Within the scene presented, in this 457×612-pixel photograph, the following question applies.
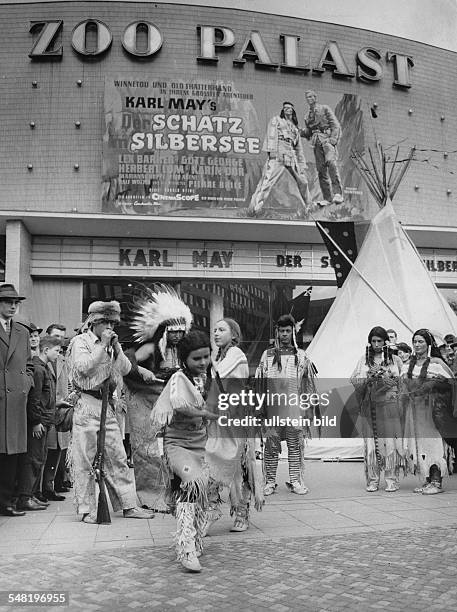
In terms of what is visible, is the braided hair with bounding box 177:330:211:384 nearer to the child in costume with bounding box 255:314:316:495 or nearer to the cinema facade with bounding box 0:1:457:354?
the child in costume with bounding box 255:314:316:495


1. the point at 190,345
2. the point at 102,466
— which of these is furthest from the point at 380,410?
the point at 190,345

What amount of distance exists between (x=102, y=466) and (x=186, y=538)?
5.50 feet

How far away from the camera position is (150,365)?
A: 5840 millimetres

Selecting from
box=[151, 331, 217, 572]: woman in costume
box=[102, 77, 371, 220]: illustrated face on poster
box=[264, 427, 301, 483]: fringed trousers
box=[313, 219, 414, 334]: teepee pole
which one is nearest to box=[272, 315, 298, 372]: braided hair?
box=[264, 427, 301, 483]: fringed trousers

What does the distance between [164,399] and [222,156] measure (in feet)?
41.4

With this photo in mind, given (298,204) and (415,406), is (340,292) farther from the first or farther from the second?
(298,204)

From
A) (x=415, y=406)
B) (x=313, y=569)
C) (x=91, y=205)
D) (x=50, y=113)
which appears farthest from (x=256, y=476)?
(x=50, y=113)

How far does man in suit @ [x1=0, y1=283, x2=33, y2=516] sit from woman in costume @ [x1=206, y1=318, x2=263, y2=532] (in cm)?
182

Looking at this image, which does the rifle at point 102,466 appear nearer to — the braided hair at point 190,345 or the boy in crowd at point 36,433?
the boy in crowd at point 36,433

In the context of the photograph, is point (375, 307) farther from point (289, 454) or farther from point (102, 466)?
point (102, 466)

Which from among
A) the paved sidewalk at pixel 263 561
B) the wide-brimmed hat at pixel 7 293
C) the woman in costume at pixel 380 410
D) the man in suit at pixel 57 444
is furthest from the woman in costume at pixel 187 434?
the woman in costume at pixel 380 410

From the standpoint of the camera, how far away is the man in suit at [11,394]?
17.2ft

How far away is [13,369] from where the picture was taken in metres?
5.42

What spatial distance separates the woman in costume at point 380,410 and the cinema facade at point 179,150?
7916 mm
